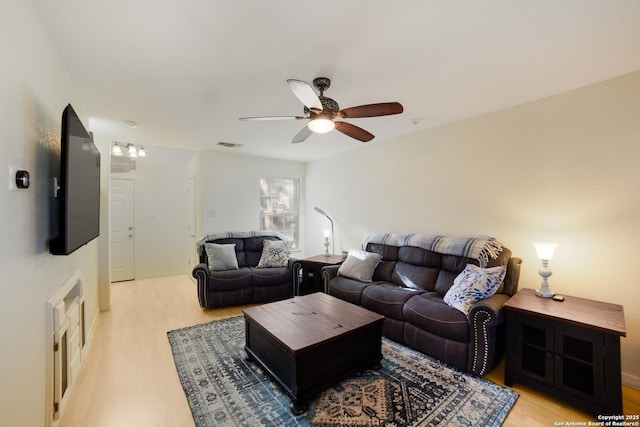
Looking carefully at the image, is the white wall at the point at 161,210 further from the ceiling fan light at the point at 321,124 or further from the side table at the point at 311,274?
the ceiling fan light at the point at 321,124

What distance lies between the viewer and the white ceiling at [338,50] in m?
1.46

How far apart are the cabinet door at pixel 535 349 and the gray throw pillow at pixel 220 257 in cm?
345

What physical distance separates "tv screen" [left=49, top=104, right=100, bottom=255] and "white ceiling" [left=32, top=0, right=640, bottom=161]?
0.60 metres

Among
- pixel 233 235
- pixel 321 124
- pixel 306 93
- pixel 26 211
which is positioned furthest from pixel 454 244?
pixel 26 211

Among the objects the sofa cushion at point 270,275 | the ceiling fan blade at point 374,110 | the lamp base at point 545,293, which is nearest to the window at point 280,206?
the sofa cushion at point 270,275

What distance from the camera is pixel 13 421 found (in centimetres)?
117

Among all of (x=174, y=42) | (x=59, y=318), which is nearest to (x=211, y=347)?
(x=59, y=318)

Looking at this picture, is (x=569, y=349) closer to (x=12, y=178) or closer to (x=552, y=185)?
(x=552, y=185)

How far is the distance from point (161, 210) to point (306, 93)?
5.22 metres

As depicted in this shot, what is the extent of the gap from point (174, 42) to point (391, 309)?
2.84 m

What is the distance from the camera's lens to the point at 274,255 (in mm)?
4344

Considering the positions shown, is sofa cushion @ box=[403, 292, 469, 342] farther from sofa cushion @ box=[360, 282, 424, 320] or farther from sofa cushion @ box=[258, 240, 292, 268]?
sofa cushion @ box=[258, 240, 292, 268]

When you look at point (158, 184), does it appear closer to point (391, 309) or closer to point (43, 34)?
point (43, 34)

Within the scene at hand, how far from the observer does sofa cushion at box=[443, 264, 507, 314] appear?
91.7 inches
